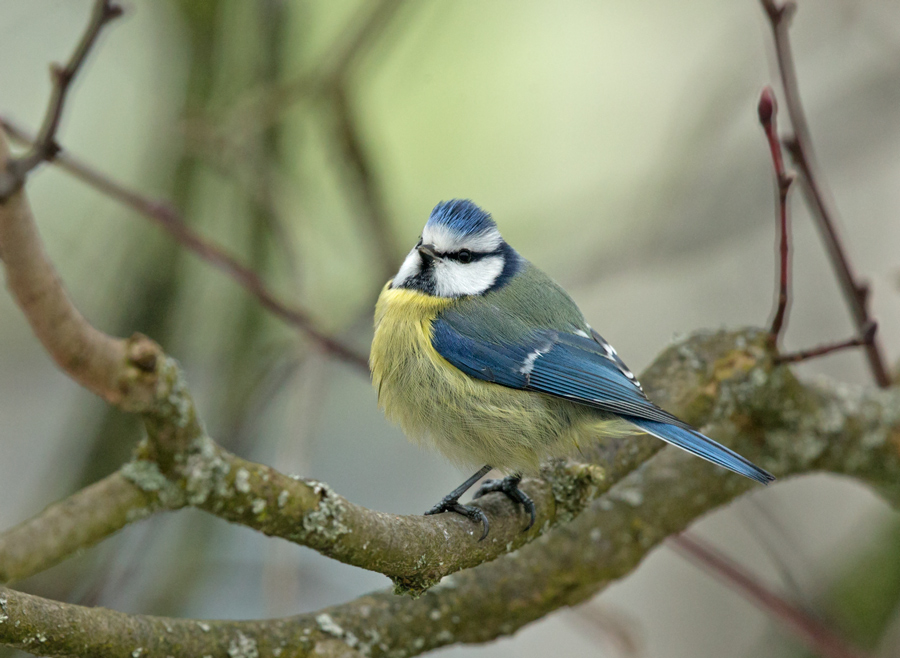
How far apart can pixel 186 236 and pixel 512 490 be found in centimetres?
90

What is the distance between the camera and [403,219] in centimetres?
340

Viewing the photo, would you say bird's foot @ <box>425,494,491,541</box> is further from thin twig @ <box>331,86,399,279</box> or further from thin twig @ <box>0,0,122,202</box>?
thin twig @ <box>331,86,399,279</box>

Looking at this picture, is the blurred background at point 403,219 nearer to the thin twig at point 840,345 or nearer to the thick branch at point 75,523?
the thin twig at point 840,345

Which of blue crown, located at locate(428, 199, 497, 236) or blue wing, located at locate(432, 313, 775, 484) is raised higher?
blue crown, located at locate(428, 199, 497, 236)

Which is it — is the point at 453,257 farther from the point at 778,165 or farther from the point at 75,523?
the point at 75,523

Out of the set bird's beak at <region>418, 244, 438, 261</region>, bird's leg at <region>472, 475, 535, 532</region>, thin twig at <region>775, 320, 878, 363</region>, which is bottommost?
bird's leg at <region>472, 475, 535, 532</region>

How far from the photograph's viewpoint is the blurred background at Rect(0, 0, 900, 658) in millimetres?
2553

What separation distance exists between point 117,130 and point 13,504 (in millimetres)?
1452

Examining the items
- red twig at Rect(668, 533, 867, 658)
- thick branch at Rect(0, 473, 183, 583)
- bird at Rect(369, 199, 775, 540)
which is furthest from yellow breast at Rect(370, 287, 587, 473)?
thick branch at Rect(0, 473, 183, 583)

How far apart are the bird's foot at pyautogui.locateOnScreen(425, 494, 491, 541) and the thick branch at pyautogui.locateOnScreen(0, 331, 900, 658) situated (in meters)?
0.18

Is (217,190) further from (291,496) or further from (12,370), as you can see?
(291,496)

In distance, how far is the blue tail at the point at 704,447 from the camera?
5.25ft

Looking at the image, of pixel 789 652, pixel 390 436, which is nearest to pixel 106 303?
pixel 390 436

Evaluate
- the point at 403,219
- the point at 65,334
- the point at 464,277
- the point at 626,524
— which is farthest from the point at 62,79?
the point at 403,219
